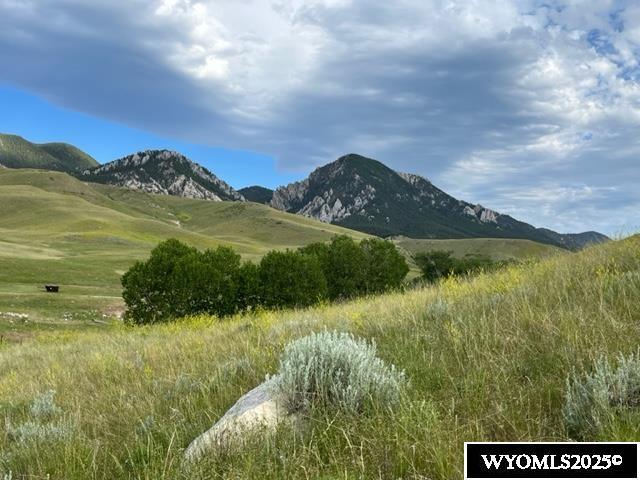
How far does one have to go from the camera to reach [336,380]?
165 inches

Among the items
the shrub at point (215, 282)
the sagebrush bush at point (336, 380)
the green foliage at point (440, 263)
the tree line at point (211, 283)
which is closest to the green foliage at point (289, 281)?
the tree line at point (211, 283)

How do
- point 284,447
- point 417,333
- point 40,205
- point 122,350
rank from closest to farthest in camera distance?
point 284,447
point 417,333
point 122,350
point 40,205

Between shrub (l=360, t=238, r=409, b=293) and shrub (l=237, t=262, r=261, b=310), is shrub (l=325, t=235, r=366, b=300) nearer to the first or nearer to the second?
shrub (l=360, t=238, r=409, b=293)

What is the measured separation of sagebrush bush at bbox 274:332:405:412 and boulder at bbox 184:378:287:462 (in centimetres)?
13

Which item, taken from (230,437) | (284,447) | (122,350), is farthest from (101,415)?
(122,350)

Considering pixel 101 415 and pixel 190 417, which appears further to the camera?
pixel 101 415

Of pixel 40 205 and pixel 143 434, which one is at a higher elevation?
pixel 40 205

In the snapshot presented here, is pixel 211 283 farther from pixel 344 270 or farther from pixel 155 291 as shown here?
pixel 344 270

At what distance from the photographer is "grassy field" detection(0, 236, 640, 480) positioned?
3.31 metres

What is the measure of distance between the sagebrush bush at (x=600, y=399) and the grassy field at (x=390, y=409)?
0.33 ft

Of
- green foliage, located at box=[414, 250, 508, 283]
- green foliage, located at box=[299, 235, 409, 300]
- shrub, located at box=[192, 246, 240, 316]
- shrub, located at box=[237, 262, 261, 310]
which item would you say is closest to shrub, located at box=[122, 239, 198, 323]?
shrub, located at box=[192, 246, 240, 316]

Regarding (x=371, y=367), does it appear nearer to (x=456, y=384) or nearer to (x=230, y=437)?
(x=456, y=384)

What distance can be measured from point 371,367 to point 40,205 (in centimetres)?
17027

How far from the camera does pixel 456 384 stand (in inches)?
167
